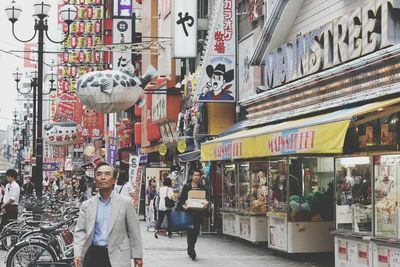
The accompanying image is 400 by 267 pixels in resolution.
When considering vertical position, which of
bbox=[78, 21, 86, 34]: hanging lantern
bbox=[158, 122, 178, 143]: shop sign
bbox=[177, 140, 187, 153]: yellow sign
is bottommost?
bbox=[177, 140, 187, 153]: yellow sign

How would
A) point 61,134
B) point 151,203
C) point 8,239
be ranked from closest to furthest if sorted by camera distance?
point 8,239
point 151,203
point 61,134

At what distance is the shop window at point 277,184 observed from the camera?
17.1 meters

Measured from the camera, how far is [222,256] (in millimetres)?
17875

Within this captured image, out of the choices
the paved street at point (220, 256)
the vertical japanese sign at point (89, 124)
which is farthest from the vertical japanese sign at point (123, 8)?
the paved street at point (220, 256)

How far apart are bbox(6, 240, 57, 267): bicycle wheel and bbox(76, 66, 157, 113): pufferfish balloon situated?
920 centimetres

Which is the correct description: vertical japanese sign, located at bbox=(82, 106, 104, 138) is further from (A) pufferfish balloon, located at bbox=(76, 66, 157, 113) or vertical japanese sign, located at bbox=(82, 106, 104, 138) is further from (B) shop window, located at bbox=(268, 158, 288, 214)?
(B) shop window, located at bbox=(268, 158, 288, 214)

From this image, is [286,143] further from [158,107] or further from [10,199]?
[158,107]

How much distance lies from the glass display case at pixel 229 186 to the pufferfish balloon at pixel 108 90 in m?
3.34

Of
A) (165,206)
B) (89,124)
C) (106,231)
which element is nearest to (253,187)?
(165,206)

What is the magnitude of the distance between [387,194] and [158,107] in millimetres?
25149

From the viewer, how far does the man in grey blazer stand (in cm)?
828

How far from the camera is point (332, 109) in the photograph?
1509 cm

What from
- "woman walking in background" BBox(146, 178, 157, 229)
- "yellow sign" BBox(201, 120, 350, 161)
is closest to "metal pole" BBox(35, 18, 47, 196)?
"woman walking in background" BBox(146, 178, 157, 229)

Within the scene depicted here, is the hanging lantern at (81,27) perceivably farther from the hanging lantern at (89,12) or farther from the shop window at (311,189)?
the shop window at (311,189)
